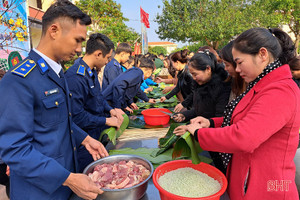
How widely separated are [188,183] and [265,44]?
92 centimetres

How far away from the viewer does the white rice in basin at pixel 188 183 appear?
3.81 ft

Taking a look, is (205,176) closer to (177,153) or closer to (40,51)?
(177,153)

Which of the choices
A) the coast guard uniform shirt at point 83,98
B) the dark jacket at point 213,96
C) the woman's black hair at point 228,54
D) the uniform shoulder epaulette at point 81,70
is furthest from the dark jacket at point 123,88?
the woman's black hair at point 228,54

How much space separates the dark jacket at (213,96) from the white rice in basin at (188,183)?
0.85 m

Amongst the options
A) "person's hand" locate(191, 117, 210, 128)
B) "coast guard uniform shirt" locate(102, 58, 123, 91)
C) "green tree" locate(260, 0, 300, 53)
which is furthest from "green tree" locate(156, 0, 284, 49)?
"person's hand" locate(191, 117, 210, 128)

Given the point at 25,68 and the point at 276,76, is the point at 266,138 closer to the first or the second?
the point at 276,76

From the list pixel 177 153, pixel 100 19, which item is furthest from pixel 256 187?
pixel 100 19

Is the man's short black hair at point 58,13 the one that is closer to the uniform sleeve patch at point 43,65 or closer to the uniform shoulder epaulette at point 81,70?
the uniform sleeve patch at point 43,65

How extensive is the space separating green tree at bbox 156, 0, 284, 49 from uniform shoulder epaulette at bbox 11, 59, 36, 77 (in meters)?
21.4

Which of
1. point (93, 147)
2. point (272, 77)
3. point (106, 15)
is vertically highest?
point (106, 15)

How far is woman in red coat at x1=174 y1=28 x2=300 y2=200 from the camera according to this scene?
985 millimetres

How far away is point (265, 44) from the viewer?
1125 mm

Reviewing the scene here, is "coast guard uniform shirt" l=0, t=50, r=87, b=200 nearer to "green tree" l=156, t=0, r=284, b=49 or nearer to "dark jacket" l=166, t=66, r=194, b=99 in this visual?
"dark jacket" l=166, t=66, r=194, b=99

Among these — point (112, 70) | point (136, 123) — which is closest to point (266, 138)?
point (136, 123)
